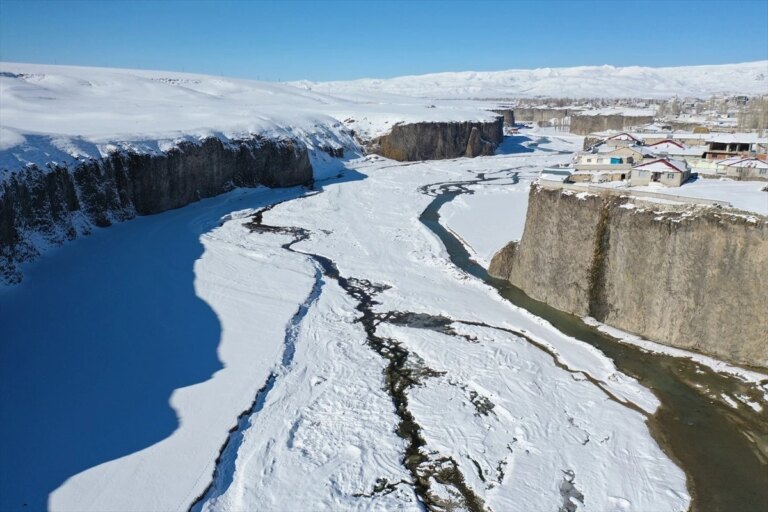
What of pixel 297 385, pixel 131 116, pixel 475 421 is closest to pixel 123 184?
pixel 131 116

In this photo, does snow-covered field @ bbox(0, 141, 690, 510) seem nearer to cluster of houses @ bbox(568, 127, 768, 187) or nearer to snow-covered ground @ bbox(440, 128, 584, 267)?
snow-covered ground @ bbox(440, 128, 584, 267)

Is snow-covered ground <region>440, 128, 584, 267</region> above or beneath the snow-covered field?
above

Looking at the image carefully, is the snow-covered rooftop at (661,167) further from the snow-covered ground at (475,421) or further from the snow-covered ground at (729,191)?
the snow-covered ground at (475,421)

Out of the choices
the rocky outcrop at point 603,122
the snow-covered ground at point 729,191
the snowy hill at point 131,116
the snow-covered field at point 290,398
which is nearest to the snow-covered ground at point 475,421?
the snow-covered field at point 290,398

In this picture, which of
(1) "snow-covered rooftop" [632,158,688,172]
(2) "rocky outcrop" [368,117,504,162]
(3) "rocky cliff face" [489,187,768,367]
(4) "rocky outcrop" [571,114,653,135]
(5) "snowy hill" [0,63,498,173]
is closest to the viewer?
(3) "rocky cliff face" [489,187,768,367]

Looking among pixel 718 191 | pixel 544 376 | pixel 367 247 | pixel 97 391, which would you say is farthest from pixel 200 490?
pixel 718 191

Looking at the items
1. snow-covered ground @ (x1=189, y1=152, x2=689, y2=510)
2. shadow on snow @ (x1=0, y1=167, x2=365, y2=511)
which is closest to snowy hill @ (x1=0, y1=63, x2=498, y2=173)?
shadow on snow @ (x1=0, y1=167, x2=365, y2=511)

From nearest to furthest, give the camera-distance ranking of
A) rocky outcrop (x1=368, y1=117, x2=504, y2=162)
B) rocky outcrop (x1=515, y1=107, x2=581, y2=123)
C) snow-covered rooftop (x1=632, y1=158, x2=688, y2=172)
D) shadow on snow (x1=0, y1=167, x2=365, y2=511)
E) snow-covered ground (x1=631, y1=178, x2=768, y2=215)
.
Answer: shadow on snow (x1=0, y1=167, x2=365, y2=511) < snow-covered ground (x1=631, y1=178, x2=768, y2=215) < snow-covered rooftop (x1=632, y1=158, x2=688, y2=172) < rocky outcrop (x1=368, y1=117, x2=504, y2=162) < rocky outcrop (x1=515, y1=107, x2=581, y2=123)

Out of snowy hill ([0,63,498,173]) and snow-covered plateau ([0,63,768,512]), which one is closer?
snow-covered plateau ([0,63,768,512])
